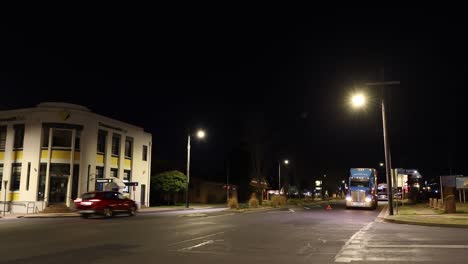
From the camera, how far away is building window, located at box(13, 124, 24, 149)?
121 feet

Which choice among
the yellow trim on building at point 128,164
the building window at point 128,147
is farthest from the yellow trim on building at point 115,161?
the building window at point 128,147

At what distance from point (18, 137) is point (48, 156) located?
11.4ft

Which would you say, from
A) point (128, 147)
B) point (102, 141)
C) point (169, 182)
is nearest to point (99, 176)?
point (102, 141)

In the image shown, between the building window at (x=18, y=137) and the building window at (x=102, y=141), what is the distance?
20.0ft

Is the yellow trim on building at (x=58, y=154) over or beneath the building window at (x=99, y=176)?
over

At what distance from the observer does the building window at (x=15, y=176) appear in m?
36.2

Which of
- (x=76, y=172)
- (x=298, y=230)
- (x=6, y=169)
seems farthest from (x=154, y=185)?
(x=298, y=230)

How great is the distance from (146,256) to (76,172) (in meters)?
28.2

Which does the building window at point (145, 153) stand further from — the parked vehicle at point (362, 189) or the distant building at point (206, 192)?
the parked vehicle at point (362, 189)

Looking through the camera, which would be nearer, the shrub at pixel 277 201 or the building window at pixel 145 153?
the shrub at pixel 277 201

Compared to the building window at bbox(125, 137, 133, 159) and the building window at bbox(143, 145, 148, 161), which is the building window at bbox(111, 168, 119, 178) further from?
the building window at bbox(143, 145, 148, 161)

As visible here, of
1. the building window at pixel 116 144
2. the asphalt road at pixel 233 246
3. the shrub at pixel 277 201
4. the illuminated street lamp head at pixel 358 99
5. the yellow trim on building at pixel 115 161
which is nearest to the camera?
the asphalt road at pixel 233 246

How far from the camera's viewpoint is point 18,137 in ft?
122

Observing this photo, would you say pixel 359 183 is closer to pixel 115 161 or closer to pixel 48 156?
pixel 115 161
